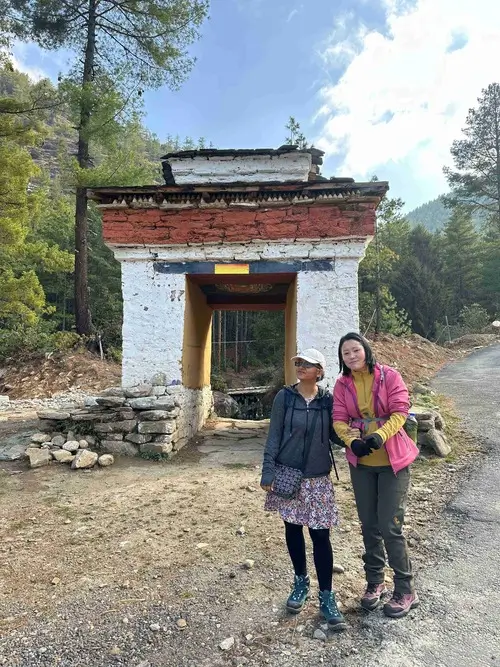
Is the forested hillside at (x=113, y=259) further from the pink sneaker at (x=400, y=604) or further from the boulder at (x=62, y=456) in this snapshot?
the pink sneaker at (x=400, y=604)

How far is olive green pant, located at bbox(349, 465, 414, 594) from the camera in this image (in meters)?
2.61

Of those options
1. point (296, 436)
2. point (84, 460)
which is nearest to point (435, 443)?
point (296, 436)

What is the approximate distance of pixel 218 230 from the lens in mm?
6945

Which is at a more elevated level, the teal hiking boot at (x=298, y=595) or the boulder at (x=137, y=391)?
the boulder at (x=137, y=391)

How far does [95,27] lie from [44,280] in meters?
16.8

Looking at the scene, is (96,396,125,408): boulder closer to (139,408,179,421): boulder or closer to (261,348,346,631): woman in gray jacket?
(139,408,179,421): boulder

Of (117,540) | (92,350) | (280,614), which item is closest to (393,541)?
(280,614)

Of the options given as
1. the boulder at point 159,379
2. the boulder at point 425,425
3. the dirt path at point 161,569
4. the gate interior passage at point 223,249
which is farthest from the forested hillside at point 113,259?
the boulder at point 425,425

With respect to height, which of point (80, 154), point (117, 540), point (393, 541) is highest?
point (80, 154)

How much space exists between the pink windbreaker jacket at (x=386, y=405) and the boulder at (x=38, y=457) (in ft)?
15.5

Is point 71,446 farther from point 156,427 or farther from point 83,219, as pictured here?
point 83,219

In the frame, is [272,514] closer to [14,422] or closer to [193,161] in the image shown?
[14,422]

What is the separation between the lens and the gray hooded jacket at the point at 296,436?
8.75 feet

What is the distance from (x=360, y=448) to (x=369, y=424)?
237mm
